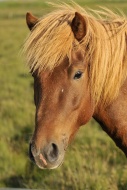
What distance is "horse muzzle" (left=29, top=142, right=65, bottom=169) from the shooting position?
9.60ft

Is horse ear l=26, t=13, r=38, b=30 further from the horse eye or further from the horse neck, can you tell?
the horse neck

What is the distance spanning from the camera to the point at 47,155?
115 inches

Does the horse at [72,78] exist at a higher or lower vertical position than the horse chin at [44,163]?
higher

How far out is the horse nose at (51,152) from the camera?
2926 mm

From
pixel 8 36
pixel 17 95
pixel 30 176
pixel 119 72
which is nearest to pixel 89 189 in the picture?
pixel 30 176

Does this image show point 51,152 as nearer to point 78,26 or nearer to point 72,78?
point 72,78

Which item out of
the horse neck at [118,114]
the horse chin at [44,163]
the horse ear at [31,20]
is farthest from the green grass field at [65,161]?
the horse chin at [44,163]

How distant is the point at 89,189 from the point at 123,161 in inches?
40.7

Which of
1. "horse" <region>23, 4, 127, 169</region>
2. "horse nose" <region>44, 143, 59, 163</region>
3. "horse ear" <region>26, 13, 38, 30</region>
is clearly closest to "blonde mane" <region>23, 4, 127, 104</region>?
"horse" <region>23, 4, 127, 169</region>

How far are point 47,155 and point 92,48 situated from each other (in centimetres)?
68

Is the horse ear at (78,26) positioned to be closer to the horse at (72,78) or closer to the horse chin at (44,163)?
the horse at (72,78)

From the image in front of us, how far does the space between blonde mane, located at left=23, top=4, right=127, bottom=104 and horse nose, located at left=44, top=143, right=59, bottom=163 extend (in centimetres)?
42

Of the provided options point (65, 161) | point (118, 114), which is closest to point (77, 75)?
point (118, 114)

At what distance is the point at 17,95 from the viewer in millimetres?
10812
